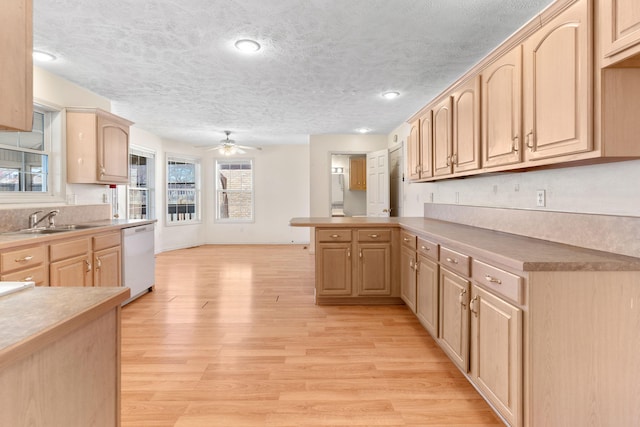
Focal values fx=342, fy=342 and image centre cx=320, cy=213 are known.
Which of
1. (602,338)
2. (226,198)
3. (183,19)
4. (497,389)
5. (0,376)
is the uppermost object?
(183,19)

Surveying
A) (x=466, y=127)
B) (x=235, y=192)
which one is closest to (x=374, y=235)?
(x=466, y=127)

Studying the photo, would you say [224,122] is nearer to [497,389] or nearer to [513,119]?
[513,119]

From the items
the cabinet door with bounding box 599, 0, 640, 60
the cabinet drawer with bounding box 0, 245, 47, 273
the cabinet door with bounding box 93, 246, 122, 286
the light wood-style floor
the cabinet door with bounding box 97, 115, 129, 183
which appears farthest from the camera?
the cabinet door with bounding box 97, 115, 129, 183

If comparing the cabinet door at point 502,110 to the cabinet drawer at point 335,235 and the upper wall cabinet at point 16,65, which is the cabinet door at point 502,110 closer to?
the cabinet drawer at point 335,235

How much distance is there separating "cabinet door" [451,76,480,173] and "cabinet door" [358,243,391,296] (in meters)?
1.15

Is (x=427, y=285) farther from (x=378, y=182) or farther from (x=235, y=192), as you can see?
(x=235, y=192)

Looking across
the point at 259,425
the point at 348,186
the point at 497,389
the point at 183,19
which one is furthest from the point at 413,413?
the point at 348,186

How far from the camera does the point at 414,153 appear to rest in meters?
3.96

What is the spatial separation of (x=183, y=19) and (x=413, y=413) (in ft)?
9.92

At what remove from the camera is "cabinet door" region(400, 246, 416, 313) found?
3133mm

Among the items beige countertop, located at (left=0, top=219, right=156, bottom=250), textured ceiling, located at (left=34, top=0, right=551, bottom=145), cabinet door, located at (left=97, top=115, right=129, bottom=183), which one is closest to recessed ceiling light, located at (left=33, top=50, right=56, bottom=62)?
textured ceiling, located at (left=34, top=0, right=551, bottom=145)

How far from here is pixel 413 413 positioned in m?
1.85

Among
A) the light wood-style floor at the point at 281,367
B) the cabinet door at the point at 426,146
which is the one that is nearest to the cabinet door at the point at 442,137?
the cabinet door at the point at 426,146

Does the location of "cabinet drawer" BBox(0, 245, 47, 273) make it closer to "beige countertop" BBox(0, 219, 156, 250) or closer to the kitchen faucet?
"beige countertop" BBox(0, 219, 156, 250)
